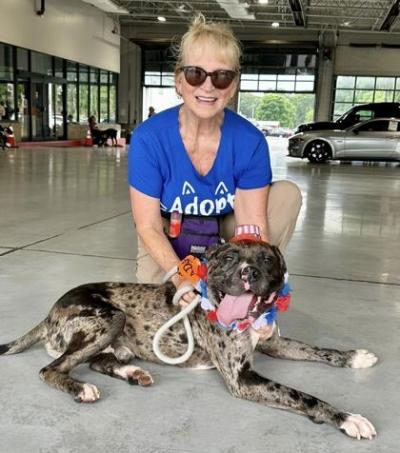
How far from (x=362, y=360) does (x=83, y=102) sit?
2878 centimetres

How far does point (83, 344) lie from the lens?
2.49 metres

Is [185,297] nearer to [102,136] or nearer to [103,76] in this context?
[102,136]

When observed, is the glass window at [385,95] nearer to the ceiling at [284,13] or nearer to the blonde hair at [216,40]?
the ceiling at [284,13]

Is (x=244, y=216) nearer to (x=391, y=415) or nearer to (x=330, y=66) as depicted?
(x=391, y=415)

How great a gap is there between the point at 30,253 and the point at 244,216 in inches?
96.7

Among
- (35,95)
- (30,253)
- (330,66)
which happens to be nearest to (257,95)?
(330,66)

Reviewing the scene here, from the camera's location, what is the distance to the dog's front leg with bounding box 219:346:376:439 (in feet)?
7.00

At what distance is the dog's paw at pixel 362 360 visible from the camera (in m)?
2.77

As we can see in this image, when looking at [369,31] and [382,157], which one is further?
[369,31]

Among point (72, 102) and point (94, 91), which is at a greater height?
point (94, 91)

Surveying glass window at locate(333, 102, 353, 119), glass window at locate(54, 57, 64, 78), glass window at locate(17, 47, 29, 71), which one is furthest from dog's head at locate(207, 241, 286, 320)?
glass window at locate(333, 102, 353, 119)

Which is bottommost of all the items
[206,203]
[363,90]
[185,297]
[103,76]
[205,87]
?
[185,297]

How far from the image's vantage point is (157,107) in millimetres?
35844

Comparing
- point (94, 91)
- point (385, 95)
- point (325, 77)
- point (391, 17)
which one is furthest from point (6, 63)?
point (385, 95)
